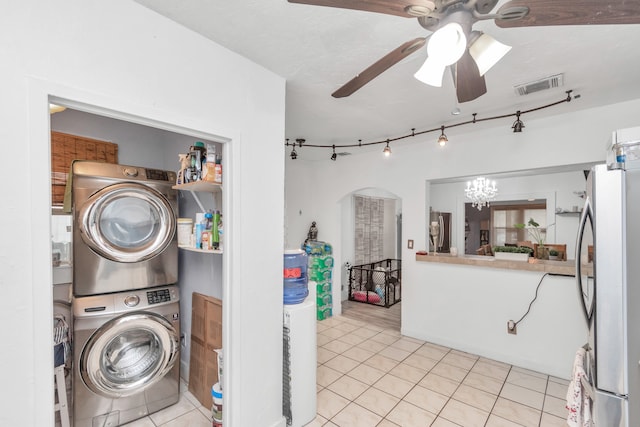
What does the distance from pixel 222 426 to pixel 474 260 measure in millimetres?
2911

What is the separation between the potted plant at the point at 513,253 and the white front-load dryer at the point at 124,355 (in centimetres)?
333

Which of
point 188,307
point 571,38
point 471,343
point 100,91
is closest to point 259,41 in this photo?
point 100,91

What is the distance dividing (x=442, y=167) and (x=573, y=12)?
2660mm

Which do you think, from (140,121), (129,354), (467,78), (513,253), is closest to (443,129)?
(513,253)

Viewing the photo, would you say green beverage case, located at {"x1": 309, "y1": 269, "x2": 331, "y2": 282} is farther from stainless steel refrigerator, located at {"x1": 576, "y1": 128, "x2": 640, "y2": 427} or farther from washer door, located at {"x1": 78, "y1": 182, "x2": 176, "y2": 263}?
stainless steel refrigerator, located at {"x1": 576, "y1": 128, "x2": 640, "y2": 427}

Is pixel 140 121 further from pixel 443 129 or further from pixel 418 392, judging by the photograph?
pixel 418 392

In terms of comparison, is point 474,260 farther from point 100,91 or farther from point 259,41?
point 100,91

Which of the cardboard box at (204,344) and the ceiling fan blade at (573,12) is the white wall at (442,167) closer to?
the ceiling fan blade at (573,12)

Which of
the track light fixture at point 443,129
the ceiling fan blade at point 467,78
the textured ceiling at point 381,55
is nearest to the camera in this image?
the ceiling fan blade at point 467,78

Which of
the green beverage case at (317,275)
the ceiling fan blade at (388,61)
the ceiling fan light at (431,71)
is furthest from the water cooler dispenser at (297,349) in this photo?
the green beverage case at (317,275)

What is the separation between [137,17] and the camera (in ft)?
4.54

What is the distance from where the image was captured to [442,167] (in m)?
3.53

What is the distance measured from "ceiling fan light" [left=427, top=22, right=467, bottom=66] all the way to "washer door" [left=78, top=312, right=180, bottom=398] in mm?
2488

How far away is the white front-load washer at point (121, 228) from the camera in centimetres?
201
